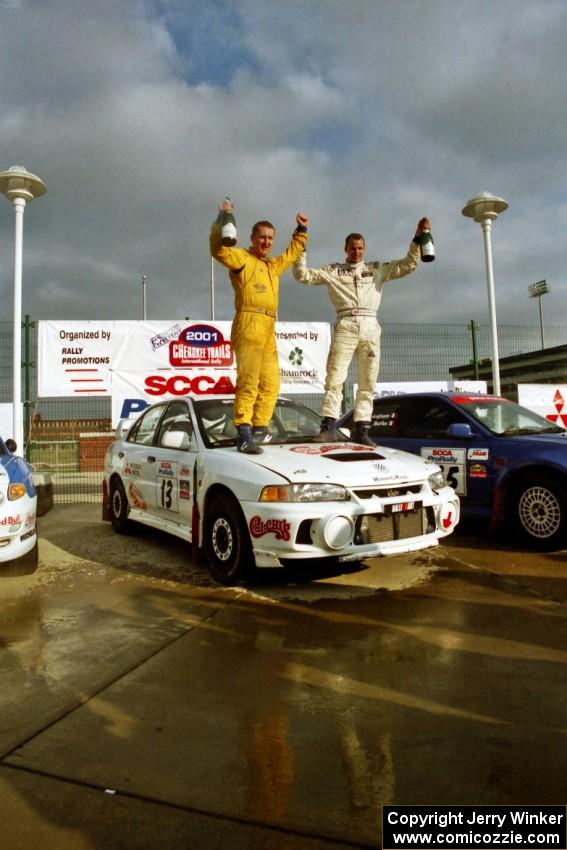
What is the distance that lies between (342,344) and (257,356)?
1050 millimetres

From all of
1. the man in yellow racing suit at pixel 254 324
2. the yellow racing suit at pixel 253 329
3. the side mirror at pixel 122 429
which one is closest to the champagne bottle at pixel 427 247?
the man in yellow racing suit at pixel 254 324

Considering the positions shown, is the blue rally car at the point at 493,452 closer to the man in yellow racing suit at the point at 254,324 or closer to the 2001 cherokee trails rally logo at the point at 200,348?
the man in yellow racing suit at the point at 254,324

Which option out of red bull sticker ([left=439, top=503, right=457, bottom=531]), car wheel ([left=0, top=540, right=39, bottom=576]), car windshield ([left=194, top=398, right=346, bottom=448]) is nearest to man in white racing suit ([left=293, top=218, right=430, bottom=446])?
car windshield ([left=194, top=398, right=346, bottom=448])

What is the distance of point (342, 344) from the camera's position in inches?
216

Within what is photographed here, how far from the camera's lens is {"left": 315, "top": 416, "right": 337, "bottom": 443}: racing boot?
505cm

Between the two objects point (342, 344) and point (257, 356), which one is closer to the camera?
point (257, 356)

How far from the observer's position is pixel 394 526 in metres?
3.99

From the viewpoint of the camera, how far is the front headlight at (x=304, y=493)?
381cm

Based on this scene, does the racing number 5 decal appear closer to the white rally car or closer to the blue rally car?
the blue rally car

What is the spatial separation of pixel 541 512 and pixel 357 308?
7.91 feet

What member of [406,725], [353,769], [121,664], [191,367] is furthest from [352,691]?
[191,367]

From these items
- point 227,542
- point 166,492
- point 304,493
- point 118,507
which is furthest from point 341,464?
point 118,507

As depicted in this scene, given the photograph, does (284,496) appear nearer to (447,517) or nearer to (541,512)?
(447,517)

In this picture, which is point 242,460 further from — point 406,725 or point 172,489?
point 406,725
